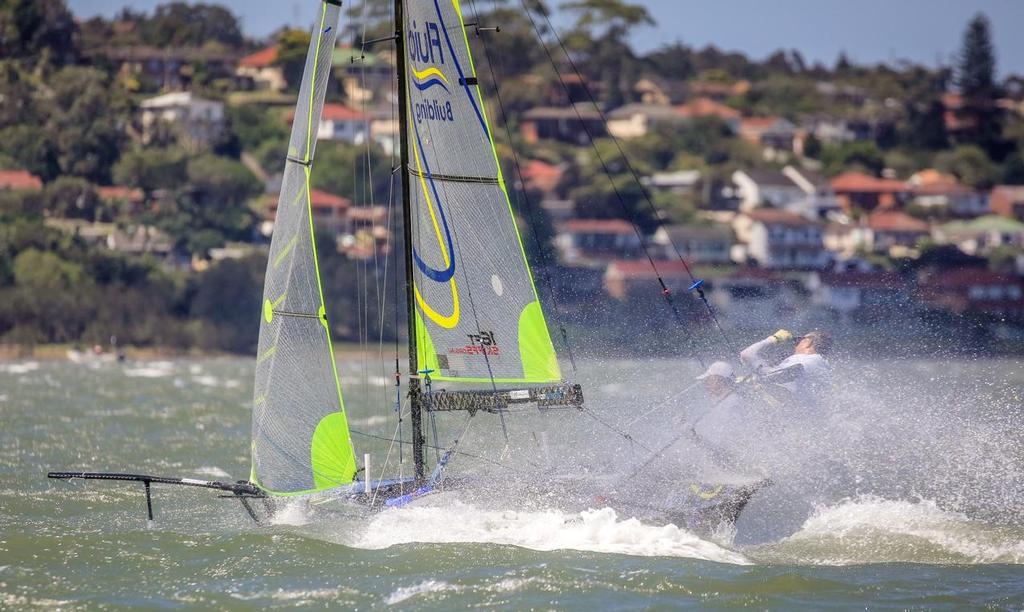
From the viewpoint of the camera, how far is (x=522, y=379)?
57.6ft

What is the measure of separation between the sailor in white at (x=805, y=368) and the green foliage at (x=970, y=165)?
102m

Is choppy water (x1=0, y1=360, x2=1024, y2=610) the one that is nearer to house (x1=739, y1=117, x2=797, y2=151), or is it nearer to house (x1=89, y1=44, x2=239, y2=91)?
house (x1=739, y1=117, x2=797, y2=151)

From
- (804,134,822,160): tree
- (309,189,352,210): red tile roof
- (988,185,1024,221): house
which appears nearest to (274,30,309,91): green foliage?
(309,189,352,210): red tile roof

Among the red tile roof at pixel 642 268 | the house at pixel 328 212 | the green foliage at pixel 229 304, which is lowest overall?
the green foliage at pixel 229 304

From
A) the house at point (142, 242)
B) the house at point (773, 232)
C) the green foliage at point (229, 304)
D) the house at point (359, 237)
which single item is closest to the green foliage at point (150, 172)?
the house at point (142, 242)

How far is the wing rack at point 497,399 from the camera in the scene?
17.3m

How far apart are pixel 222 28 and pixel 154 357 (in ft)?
291

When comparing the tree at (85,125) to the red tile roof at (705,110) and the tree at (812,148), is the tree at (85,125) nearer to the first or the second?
the red tile roof at (705,110)

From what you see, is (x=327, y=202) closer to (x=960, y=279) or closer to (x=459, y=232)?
(x=960, y=279)

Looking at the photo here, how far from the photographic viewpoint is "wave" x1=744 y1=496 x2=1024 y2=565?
15484 millimetres

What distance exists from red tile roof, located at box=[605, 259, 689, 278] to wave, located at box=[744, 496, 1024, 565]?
44.5 meters

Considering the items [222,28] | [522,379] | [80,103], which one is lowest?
[522,379]

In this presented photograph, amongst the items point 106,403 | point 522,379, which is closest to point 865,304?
point 106,403

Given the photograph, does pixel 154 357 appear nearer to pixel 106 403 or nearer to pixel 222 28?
pixel 106 403
